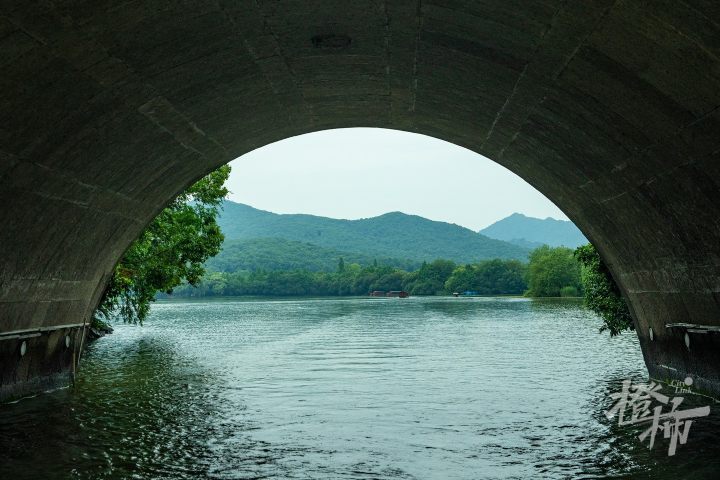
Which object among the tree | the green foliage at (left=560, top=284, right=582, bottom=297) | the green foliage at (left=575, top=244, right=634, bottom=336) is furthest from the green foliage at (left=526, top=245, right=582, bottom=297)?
the green foliage at (left=575, top=244, right=634, bottom=336)

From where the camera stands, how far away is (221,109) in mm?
12781

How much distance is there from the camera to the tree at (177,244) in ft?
101

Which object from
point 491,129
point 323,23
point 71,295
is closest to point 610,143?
point 491,129

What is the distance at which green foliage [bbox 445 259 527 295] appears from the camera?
7362 inches

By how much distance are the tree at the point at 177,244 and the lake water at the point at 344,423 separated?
14.3 ft

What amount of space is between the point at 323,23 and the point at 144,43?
7.24ft

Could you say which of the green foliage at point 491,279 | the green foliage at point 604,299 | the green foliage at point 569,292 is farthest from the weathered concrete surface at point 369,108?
the green foliage at point 491,279

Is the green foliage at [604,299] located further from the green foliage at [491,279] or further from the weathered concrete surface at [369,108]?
the green foliage at [491,279]

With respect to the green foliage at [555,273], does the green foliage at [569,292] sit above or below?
below

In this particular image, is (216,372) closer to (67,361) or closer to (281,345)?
(67,361)

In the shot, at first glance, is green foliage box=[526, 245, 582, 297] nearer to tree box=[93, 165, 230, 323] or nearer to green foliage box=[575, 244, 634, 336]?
tree box=[93, 165, 230, 323]

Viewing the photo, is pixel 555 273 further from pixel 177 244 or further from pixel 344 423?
pixel 344 423

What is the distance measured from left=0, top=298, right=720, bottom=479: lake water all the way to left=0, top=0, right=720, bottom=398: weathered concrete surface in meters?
2.28

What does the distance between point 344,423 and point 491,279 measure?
7041 inches
